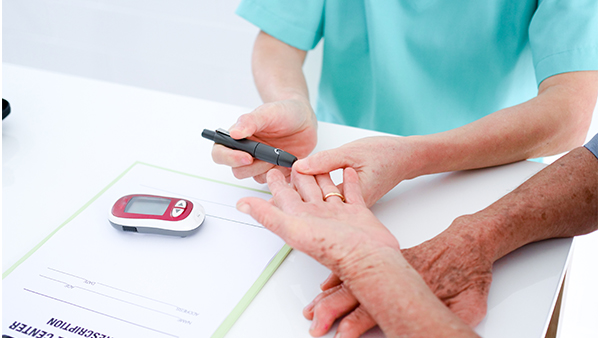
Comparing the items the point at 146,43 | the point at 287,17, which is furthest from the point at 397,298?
the point at 146,43

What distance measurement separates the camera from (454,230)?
644 mm

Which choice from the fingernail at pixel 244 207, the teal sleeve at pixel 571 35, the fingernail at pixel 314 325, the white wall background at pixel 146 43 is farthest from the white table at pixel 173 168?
the white wall background at pixel 146 43

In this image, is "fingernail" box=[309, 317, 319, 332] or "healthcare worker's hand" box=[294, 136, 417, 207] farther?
"healthcare worker's hand" box=[294, 136, 417, 207]

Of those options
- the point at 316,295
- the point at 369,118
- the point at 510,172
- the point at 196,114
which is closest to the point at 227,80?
the point at 369,118

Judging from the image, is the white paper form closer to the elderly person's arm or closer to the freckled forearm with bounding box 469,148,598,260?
the elderly person's arm

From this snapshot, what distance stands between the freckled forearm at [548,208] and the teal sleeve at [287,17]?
685 millimetres

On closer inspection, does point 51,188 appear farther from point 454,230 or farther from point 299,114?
point 454,230

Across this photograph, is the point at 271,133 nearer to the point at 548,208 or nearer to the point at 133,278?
the point at 133,278

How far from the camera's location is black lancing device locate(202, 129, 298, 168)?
28.8 inches

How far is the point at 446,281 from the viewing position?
22.6 inches

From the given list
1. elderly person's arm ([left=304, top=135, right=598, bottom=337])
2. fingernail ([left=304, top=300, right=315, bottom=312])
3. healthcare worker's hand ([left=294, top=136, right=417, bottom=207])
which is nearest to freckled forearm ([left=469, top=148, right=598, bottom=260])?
elderly person's arm ([left=304, top=135, right=598, bottom=337])

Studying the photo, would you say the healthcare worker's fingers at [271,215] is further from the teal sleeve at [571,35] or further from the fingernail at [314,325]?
the teal sleeve at [571,35]

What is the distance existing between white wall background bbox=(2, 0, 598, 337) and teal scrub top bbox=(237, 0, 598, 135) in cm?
100

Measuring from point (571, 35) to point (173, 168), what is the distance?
865 millimetres
